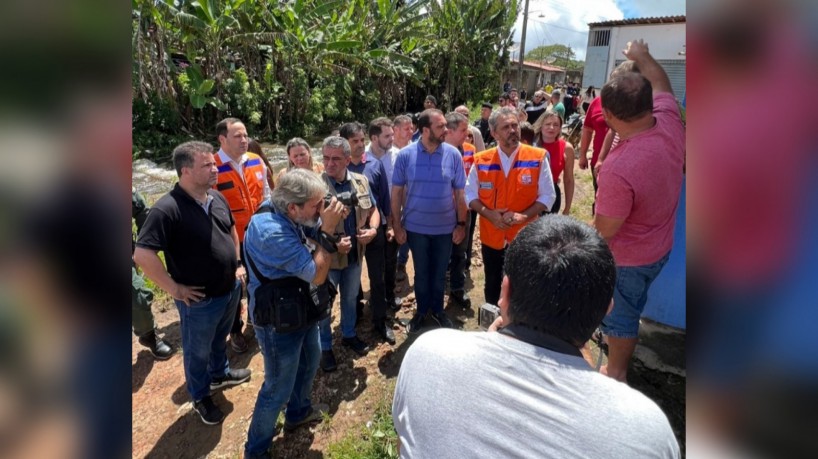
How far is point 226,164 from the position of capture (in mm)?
3555

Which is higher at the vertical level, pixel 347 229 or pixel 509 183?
pixel 509 183

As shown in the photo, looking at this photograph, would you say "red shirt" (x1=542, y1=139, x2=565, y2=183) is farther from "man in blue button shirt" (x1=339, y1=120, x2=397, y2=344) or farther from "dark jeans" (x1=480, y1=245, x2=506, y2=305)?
"man in blue button shirt" (x1=339, y1=120, x2=397, y2=344)

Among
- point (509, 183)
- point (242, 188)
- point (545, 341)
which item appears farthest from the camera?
point (242, 188)

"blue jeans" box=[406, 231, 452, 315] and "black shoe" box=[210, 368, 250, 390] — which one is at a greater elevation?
"blue jeans" box=[406, 231, 452, 315]

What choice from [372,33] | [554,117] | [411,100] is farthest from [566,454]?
[411,100]

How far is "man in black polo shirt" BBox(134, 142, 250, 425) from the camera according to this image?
252 centimetres

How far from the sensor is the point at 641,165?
215cm

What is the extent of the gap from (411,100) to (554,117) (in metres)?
17.5

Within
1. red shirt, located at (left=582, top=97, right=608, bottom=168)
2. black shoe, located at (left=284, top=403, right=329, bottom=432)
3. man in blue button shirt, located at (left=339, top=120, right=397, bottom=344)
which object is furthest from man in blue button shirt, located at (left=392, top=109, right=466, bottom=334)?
red shirt, located at (left=582, top=97, right=608, bottom=168)

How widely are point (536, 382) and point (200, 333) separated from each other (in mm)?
2414

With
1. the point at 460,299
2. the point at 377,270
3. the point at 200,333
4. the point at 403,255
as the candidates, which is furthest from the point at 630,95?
the point at 403,255

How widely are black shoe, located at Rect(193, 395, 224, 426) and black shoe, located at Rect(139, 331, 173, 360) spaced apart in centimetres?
82

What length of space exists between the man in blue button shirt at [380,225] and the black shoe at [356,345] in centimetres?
22

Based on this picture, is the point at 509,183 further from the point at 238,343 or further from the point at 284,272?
the point at 238,343
